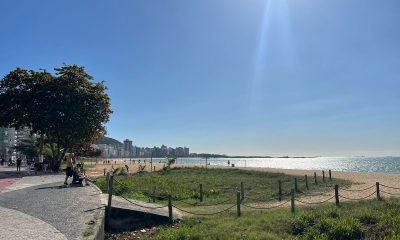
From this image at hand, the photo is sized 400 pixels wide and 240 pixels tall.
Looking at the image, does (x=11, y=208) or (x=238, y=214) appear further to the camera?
(x=238, y=214)

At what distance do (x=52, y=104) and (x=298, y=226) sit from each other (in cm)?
2952

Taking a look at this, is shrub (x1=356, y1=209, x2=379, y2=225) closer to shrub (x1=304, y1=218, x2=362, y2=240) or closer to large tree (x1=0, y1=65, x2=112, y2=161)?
shrub (x1=304, y1=218, x2=362, y2=240)

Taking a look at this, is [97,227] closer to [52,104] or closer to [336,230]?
[336,230]

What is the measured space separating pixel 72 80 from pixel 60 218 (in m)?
28.4

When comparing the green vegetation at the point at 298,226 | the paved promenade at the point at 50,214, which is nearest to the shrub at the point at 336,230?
the green vegetation at the point at 298,226

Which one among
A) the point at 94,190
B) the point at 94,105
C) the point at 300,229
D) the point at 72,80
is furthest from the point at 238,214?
the point at 72,80

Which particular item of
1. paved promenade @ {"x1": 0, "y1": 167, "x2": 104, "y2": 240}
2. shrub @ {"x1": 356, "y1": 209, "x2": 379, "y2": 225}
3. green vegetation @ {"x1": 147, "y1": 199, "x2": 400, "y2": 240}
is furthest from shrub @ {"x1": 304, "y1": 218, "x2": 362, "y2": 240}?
paved promenade @ {"x1": 0, "y1": 167, "x2": 104, "y2": 240}

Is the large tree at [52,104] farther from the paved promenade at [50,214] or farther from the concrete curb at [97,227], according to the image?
the concrete curb at [97,227]

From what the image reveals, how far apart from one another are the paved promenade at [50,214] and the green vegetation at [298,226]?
240 cm

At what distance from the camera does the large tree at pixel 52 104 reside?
3422 cm

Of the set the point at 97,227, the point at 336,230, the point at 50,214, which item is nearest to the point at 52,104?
the point at 50,214

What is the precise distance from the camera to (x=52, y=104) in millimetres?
34188

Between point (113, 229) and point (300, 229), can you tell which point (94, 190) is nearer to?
point (113, 229)

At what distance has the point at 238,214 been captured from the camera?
13.5 metres
